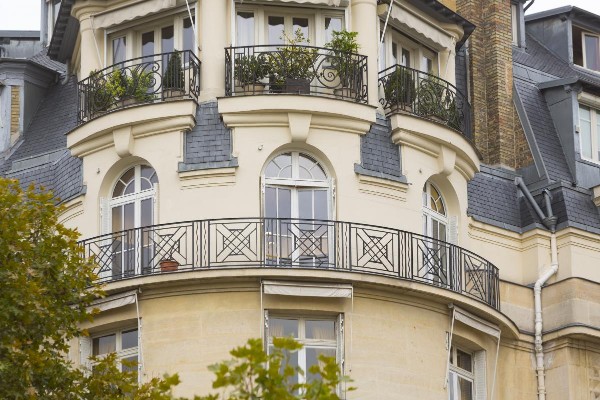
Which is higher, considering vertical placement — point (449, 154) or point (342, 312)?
point (449, 154)

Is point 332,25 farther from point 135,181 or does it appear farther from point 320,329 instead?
point 320,329

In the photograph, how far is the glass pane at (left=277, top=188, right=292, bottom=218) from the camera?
4050 centimetres

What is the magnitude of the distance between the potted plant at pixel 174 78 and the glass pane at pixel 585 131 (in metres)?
8.42

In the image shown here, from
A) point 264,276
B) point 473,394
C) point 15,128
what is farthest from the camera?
point 15,128

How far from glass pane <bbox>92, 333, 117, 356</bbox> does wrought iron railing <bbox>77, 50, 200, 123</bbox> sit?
379cm

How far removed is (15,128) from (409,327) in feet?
31.0

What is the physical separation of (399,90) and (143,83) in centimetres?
435

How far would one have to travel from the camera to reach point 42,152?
44.4 metres

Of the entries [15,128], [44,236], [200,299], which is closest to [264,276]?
[200,299]

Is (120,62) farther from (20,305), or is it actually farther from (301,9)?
(20,305)

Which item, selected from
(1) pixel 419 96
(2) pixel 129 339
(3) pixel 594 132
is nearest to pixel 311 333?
(2) pixel 129 339

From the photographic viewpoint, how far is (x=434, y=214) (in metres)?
42.3

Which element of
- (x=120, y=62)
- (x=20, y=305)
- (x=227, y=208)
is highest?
(x=120, y=62)

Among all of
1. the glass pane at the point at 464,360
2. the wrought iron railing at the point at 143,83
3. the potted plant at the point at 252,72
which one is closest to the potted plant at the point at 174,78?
the wrought iron railing at the point at 143,83
